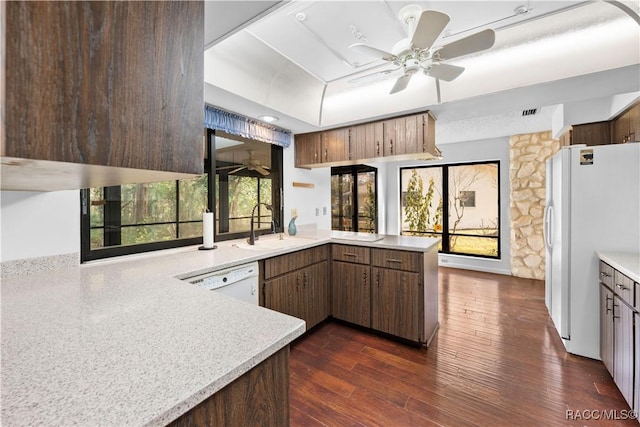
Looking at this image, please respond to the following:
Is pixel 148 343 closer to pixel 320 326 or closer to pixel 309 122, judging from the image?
pixel 320 326

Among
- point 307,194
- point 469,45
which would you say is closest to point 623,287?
point 469,45

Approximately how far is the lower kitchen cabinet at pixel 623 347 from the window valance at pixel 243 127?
10.6ft

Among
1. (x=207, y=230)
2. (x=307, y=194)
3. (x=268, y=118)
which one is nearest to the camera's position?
(x=207, y=230)

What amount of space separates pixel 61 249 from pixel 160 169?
1604 mm

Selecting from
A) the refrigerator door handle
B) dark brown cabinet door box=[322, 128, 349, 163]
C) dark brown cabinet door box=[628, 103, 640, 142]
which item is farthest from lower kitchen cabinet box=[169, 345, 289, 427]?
dark brown cabinet door box=[628, 103, 640, 142]

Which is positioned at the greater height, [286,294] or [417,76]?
[417,76]

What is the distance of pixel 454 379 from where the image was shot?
194 cm

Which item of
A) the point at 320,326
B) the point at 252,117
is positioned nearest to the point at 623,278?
the point at 320,326

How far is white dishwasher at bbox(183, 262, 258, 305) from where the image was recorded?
Result: 1.68 metres

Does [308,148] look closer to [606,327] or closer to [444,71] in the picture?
[444,71]

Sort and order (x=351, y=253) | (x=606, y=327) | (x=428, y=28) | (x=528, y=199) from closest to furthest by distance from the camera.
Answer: (x=428, y=28) < (x=606, y=327) < (x=351, y=253) < (x=528, y=199)

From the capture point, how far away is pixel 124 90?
52 cm

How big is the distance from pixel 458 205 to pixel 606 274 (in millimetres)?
3376

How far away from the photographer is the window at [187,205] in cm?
195
